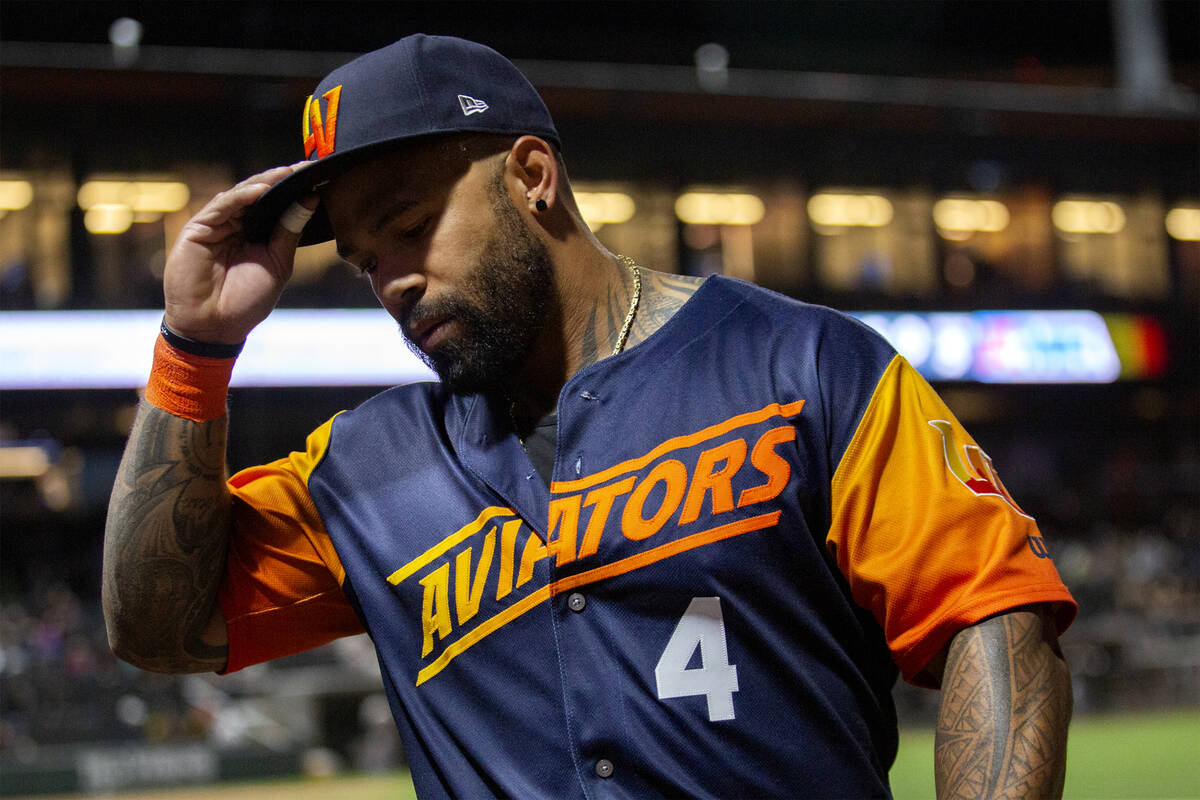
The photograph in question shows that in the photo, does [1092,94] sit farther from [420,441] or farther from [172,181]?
[420,441]

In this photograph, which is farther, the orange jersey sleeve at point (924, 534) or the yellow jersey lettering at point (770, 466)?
the yellow jersey lettering at point (770, 466)

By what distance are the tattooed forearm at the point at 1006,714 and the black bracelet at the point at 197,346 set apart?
113 cm

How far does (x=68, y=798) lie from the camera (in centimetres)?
991

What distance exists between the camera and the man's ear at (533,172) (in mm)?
1836

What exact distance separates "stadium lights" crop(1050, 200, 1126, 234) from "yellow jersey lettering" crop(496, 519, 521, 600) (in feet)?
77.0

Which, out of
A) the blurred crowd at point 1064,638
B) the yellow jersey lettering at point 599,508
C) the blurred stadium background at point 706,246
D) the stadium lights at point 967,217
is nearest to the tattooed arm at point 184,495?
the yellow jersey lettering at point 599,508

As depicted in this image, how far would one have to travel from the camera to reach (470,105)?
1.78 meters

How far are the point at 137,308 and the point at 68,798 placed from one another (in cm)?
911

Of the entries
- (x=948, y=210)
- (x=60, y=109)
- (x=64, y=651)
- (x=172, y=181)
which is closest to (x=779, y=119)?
(x=948, y=210)

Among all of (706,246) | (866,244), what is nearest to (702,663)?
(706,246)

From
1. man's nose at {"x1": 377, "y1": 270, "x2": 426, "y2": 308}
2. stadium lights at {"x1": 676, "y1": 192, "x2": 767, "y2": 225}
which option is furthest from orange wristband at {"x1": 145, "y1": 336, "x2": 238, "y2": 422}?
stadium lights at {"x1": 676, "y1": 192, "x2": 767, "y2": 225}

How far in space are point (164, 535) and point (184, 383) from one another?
0.23 m

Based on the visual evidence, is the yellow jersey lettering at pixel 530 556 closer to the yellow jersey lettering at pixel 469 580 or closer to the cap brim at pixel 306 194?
the yellow jersey lettering at pixel 469 580

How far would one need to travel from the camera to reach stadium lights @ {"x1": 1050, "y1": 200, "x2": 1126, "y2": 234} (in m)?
23.3
